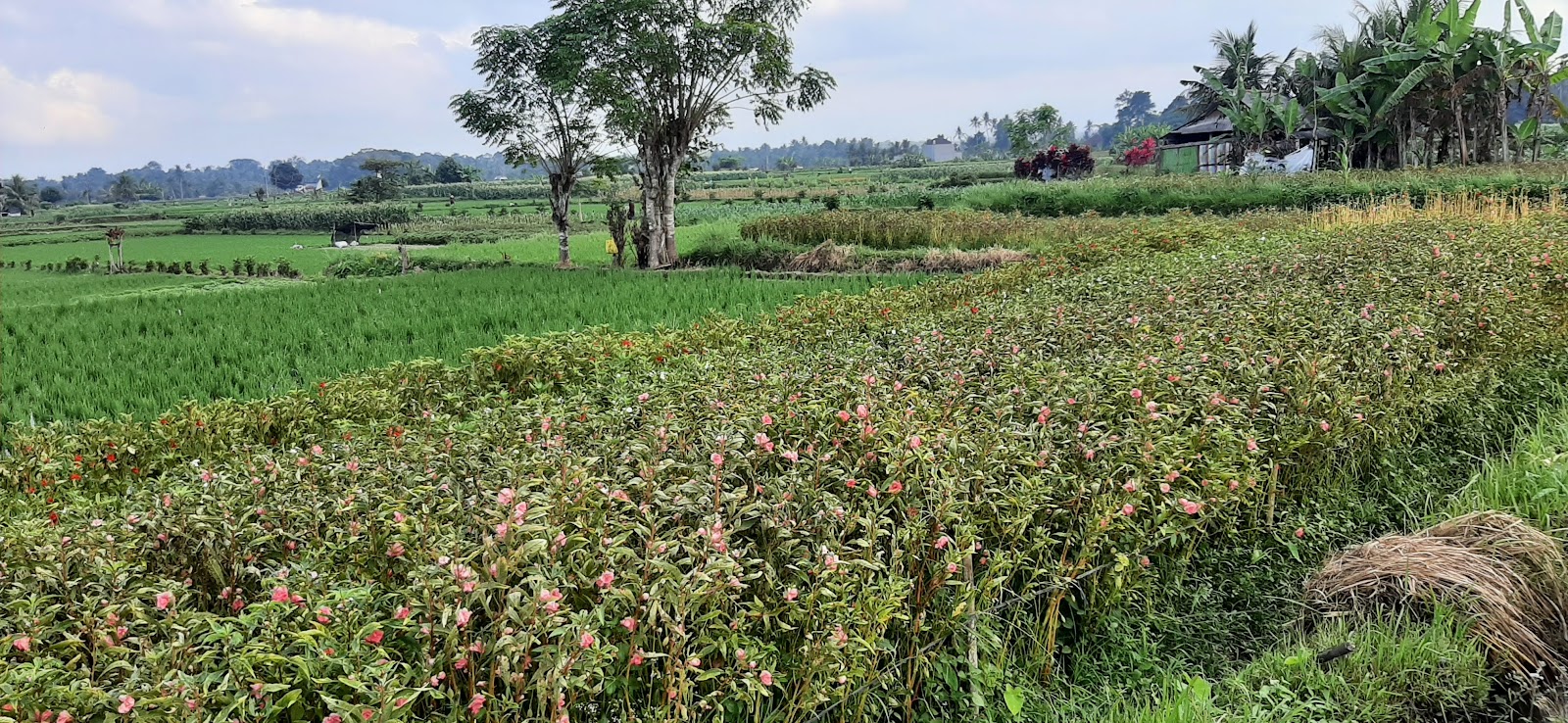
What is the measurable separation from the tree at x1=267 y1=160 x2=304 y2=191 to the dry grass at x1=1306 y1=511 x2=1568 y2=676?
101314mm

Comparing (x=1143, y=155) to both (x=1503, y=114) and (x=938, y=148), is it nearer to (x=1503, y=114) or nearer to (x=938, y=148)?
(x=1503, y=114)

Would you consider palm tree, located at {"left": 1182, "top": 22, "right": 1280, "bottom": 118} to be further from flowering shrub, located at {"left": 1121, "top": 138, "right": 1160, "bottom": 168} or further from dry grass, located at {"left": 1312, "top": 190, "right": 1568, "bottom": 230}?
dry grass, located at {"left": 1312, "top": 190, "right": 1568, "bottom": 230}

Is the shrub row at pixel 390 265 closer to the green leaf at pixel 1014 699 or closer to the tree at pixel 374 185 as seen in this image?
the green leaf at pixel 1014 699

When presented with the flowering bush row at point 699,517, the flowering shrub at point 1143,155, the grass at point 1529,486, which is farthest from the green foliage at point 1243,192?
the flowering shrub at point 1143,155

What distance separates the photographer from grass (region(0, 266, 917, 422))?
6445 mm

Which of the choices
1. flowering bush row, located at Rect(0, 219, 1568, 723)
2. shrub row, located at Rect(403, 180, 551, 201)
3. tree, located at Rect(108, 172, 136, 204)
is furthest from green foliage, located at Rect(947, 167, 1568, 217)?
tree, located at Rect(108, 172, 136, 204)

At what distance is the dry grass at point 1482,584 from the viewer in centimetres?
286

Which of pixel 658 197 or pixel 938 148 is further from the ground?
pixel 938 148

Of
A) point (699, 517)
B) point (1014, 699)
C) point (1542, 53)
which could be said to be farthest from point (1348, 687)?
point (1542, 53)

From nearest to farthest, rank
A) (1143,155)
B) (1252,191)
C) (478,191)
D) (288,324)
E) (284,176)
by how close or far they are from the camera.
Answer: (288,324)
(1252,191)
(1143,155)
(478,191)
(284,176)

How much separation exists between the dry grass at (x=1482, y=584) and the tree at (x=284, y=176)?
101314mm

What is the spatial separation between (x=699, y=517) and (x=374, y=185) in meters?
56.0

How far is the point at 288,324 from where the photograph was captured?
943cm

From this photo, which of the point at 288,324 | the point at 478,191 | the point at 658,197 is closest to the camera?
the point at 288,324
